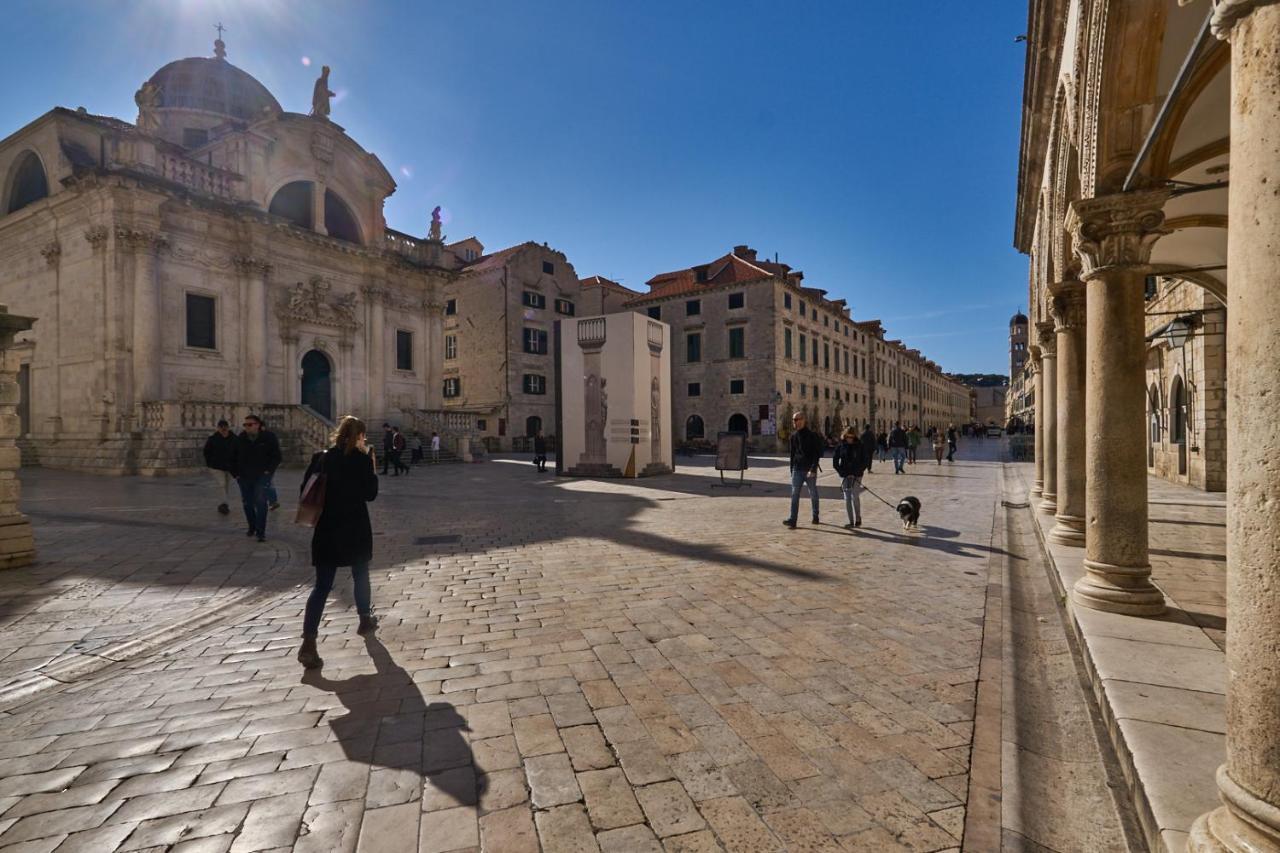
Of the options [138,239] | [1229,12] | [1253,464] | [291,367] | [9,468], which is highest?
[138,239]

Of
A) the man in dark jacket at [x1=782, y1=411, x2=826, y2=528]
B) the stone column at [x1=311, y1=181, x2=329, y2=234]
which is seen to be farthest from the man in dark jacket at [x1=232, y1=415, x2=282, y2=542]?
the stone column at [x1=311, y1=181, x2=329, y2=234]

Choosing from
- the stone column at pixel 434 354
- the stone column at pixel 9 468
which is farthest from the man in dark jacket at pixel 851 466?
the stone column at pixel 434 354

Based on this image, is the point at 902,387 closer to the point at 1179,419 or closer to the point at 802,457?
the point at 1179,419

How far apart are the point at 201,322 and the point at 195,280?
1.54 m

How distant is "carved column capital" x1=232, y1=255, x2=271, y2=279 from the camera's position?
2225 cm

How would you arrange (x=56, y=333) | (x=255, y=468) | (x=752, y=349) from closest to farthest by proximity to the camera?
1. (x=255, y=468)
2. (x=56, y=333)
3. (x=752, y=349)

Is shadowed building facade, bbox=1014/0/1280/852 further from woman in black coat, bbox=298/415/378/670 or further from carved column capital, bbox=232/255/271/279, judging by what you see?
carved column capital, bbox=232/255/271/279

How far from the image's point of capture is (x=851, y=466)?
363 inches

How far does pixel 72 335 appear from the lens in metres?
20.1

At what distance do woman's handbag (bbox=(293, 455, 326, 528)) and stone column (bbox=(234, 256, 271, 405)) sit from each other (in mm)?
21988

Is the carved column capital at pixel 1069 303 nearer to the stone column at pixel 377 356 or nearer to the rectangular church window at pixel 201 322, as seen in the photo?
the rectangular church window at pixel 201 322

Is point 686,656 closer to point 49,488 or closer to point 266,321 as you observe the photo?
point 49,488

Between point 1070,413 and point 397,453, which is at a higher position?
point 1070,413

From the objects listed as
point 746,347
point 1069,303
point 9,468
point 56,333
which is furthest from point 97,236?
point 746,347
